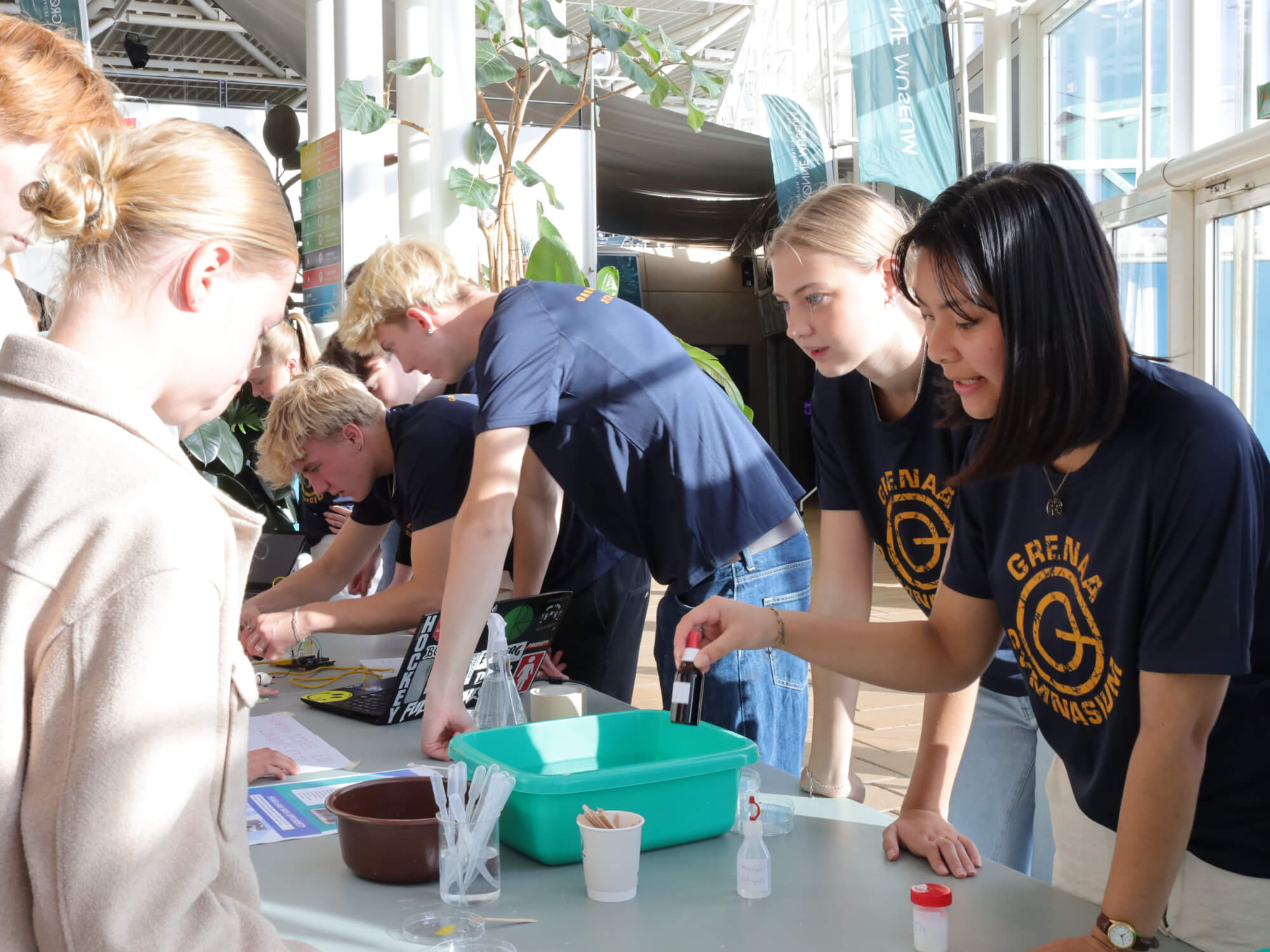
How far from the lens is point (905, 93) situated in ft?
22.4

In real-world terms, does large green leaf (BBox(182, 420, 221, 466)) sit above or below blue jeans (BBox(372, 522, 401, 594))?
above

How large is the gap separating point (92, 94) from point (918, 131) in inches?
246

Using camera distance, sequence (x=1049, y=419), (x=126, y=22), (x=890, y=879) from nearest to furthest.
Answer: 1. (x=1049, y=419)
2. (x=890, y=879)
3. (x=126, y=22)

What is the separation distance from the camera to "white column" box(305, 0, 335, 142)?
4.74 m

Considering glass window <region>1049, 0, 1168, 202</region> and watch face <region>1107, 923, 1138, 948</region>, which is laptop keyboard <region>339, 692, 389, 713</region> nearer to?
watch face <region>1107, 923, 1138, 948</region>

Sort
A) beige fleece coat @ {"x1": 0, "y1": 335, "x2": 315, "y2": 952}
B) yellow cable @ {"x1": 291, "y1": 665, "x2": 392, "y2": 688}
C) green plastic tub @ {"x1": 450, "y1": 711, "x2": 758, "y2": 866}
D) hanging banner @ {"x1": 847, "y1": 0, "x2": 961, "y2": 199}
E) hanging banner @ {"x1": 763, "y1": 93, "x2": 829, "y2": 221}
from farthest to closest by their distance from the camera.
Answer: hanging banner @ {"x1": 763, "y1": 93, "x2": 829, "y2": 221} → hanging banner @ {"x1": 847, "y1": 0, "x2": 961, "y2": 199} → yellow cable @ {"x1": 291, "y1": 665, "x2": 392, "y2": 688} → green plastic tub @ {"x1": 450, "y1": 711, "x2": 758, "y2": 866} → beige fleece coat @ {"x1": 0, "y1": 335, "x2": 315, "y2": 952}

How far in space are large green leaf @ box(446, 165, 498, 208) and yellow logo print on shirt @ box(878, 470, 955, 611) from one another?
8.36 ft

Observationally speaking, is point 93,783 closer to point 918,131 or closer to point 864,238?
point 864,238

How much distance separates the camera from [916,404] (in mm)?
1668

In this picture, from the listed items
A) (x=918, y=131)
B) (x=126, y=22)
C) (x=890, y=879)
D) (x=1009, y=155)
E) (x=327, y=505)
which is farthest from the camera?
(x=126, y=22)

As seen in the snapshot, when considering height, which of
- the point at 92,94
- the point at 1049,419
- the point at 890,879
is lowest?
the point at 890,879

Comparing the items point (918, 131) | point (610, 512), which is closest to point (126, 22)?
point (918, 131)

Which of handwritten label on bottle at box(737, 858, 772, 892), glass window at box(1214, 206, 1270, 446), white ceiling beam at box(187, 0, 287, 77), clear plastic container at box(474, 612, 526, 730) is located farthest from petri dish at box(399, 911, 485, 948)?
white ceiling beam at box(187, 0, 287, 77)

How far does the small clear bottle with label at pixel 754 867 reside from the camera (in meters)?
1.14
